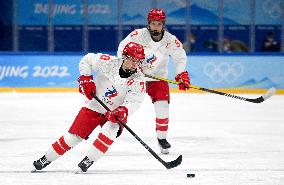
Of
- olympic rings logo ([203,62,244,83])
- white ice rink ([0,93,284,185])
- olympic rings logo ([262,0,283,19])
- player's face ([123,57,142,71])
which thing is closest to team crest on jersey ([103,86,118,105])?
player's face ([123,57,142,71])

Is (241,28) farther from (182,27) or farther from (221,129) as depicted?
(221,129)

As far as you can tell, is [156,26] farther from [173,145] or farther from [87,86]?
[87,86]

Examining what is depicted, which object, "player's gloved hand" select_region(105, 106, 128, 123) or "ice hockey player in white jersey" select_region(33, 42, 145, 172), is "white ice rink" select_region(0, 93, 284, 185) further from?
"player's gloved hand" select_region(105, 106, 128, 123)

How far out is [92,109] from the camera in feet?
17.1

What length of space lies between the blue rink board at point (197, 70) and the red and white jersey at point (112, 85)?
774 centimetres

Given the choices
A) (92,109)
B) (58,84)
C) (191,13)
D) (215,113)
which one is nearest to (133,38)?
(92,109)

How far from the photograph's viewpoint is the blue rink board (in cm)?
1294

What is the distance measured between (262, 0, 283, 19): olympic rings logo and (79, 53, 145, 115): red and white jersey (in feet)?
36.8

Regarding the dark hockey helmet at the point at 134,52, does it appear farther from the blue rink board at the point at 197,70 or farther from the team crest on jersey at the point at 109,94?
the blue rink board at the point at 197,70

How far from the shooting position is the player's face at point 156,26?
627 centimetres

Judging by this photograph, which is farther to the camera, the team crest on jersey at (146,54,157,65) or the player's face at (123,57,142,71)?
the team crest on jersey at (146,54,157,65)

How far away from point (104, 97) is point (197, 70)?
26.1 ft

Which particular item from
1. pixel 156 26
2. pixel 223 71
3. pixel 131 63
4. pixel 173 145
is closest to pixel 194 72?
pixel 223 71

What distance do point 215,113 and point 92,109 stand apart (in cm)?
473
